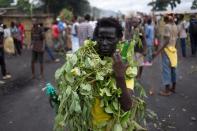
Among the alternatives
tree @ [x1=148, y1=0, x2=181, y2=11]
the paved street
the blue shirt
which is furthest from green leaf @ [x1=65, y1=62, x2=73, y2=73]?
tree @ [x1=148, y1=0, x2=181, y2=11]

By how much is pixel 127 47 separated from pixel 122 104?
1.86 ft

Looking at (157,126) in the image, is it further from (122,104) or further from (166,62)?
(122,104)

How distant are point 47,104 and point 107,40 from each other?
18.8 feet

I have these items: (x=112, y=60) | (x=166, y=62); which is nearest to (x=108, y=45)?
(x=112, y=60)

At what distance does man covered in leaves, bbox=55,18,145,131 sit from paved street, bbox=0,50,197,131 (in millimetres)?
3734

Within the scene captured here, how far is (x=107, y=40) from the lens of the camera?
3051 millimetres

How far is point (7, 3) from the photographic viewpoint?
39.0 m

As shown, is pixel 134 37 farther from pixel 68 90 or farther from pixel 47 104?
pixel 47 104

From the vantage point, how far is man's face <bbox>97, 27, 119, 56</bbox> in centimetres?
302

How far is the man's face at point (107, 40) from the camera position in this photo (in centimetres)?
302

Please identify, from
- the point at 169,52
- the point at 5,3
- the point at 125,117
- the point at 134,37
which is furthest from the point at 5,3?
the point at 125,117

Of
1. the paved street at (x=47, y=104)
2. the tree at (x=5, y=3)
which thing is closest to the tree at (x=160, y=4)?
the tree at (x=5, y=3)

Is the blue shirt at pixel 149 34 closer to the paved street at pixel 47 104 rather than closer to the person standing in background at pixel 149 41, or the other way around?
the person standing in background at pixel 149 41

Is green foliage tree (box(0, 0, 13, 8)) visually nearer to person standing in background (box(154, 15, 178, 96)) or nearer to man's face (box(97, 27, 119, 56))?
person standing in background (box(154, 15, 178, 96))
